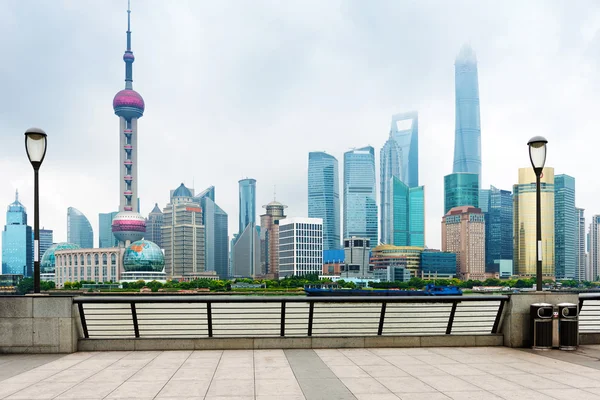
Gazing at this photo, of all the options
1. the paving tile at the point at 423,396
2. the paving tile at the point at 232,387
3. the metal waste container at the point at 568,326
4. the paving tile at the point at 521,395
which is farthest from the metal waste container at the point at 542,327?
the paving tile at the point at 232,387

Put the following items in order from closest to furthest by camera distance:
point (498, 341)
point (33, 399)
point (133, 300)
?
1. point (33, 399)
2. point (133, 300)
3. point (498, 341)

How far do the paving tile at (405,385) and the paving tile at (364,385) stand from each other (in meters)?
0.13

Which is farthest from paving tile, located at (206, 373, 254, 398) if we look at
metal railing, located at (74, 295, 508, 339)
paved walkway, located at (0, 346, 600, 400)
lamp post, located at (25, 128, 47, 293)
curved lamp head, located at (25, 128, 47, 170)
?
curved lamp head, located at (25, 128, 47, 170)

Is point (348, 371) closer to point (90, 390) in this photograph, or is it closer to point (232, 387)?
point (232, 387)

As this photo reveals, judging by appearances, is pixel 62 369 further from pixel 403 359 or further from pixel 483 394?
pixel 483 394

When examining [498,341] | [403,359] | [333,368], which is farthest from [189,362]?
[498,341]

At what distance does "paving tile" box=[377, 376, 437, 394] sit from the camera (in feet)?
29.9

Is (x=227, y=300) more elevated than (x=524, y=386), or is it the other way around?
(x=227, y=300)

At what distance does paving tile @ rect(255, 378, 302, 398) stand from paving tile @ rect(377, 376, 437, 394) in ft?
5.54

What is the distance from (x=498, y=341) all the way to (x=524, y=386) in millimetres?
4772

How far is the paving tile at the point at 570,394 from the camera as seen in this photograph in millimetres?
8617

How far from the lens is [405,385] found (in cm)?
947

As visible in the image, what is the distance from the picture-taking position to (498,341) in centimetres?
1398

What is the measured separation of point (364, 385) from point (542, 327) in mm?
6430
